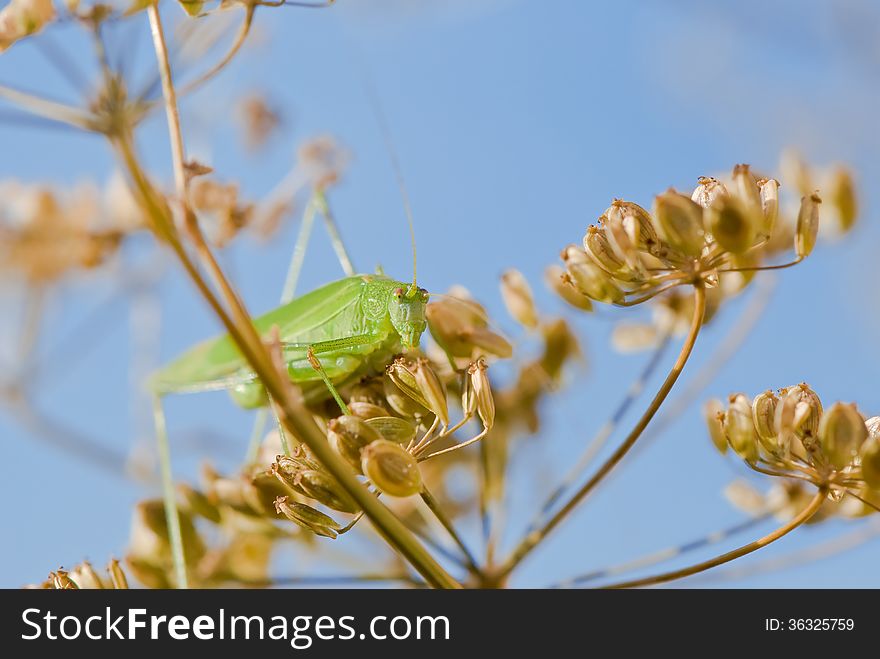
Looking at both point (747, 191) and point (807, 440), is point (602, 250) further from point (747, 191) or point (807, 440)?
point (807, 440)

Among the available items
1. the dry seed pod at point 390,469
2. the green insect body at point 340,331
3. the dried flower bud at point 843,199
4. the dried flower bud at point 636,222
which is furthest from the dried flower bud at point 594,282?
the dried flower bud at point 843,199

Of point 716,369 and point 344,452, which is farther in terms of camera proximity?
point 716,369

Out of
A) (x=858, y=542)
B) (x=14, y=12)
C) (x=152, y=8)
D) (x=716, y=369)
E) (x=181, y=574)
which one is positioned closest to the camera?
(x=152, y=8)

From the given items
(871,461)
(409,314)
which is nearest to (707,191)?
(871,461)

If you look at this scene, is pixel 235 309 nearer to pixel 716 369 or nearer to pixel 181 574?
pixel 181 574

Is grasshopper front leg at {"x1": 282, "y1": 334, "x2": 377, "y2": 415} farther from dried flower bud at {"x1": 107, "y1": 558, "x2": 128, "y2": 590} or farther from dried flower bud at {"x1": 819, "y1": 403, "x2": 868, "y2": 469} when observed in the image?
dried flower bud at {"x1": 819, "y1": 403, "x2": 868, "y2": 469}

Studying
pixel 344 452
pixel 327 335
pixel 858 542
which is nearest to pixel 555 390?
pixel 327 335
